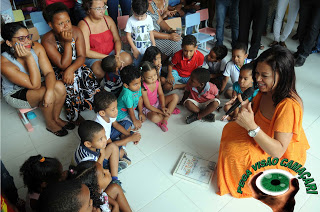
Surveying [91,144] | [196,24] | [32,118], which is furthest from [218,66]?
[32,118]

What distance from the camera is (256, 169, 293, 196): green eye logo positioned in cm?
148

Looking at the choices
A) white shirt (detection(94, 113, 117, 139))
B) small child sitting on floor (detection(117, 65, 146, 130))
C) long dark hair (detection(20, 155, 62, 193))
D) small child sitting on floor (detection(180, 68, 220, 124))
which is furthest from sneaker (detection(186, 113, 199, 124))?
long dark hair (detection(20, 155, 62, 193))

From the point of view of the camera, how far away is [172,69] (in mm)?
3107

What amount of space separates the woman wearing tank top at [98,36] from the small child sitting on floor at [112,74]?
0.13 meters

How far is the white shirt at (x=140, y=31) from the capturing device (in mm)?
2889

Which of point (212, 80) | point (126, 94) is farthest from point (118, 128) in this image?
point (212, 80)

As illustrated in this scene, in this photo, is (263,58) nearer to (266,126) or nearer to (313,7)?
(266,126)

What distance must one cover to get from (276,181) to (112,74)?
6.13 ft

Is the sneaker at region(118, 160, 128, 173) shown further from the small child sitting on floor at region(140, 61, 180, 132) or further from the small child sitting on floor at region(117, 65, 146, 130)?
the small child sitting on floor at region(140, 61, 180, 132)

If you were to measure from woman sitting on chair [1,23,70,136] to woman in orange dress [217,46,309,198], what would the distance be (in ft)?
5.27

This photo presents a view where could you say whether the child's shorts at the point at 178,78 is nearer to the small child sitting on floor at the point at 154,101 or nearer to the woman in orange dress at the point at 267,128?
the small child sitting on floor at the point at 154,101

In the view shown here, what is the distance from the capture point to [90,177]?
4.50 ft

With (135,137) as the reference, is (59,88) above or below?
above

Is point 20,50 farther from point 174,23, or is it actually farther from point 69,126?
point 174,23
